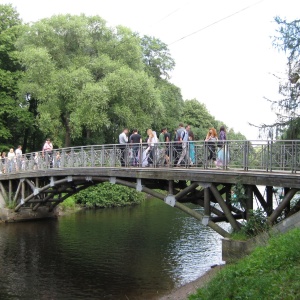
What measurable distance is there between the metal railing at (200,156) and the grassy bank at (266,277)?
104 inches

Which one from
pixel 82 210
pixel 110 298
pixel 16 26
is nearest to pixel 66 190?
pixel 82 210

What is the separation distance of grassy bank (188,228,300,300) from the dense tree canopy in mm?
20644

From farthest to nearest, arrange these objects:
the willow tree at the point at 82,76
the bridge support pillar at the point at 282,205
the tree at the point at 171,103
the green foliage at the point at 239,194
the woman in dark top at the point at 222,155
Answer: the tree at the point at 171,103, the willow tree at the point at 82,76, the woman in dark top at the point at 222,155, the green foliage at the point at 239,194, the bridge support pillar at the point at 282,205

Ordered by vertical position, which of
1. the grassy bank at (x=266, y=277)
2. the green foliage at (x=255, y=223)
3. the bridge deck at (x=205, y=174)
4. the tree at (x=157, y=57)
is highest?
the tree at (x=157, y=57)

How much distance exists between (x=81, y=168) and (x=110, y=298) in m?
7.51

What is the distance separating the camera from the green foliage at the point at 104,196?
31.7 meters

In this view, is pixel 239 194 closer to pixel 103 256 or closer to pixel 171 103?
pixel 103 256

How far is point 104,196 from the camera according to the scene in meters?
32.2

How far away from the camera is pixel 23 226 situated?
24047mm

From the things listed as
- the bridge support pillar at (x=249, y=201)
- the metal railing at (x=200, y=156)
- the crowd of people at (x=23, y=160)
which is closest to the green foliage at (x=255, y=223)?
the bridge support pillar at (x=249, y=201)

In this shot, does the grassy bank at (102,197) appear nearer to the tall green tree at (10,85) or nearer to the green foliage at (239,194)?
the tall green tree at (10,85)

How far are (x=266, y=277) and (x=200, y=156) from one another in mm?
6457

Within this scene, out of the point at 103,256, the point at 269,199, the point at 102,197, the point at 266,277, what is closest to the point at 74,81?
the point at 102,197

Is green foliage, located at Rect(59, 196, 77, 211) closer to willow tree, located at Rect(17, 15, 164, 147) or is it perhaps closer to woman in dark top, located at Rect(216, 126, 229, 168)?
willow tree, located at Rect(17, 15, 164, 147)
